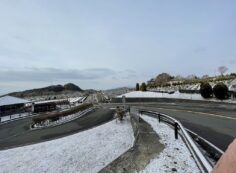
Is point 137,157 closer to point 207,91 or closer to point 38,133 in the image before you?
point 38,133

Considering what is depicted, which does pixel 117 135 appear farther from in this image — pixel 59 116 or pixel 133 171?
pixel 59 116

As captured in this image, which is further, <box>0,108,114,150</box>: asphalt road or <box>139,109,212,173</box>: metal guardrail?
<box>0,108,114,150</box>: asphalt road

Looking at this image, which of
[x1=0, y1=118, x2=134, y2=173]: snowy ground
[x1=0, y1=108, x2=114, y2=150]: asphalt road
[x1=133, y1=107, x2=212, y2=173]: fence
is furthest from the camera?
[x1=0, y1=108, x2=114, y2=150]: asphalt road

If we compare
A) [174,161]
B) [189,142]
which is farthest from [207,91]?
[174,161]

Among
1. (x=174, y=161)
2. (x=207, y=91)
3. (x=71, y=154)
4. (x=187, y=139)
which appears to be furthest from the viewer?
(x=207, y=91)

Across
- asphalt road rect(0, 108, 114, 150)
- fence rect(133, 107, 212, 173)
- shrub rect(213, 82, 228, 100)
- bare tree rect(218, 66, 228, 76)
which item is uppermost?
bare tree rect(218, 66, 228, 76)

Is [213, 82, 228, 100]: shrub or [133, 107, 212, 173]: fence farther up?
[213, 82, 228, 100]: shrub

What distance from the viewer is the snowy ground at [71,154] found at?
13373 mm

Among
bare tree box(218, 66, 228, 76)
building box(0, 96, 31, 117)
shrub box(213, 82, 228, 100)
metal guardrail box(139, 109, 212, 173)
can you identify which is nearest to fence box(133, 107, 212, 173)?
metal guardrail box(139, 109, 212, 173)

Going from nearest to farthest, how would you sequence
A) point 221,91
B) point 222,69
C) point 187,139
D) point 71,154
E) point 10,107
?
point 187,139 → point 71,154 → point 221,91 → point 10,107 → point 222,69

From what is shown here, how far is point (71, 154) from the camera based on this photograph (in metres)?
15.6

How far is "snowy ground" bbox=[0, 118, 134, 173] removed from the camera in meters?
13.4

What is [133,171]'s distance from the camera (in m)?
8.62

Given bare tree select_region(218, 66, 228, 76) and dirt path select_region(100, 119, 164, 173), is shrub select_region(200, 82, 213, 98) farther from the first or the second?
bare tree select_region(218, 66, 228, 76)
